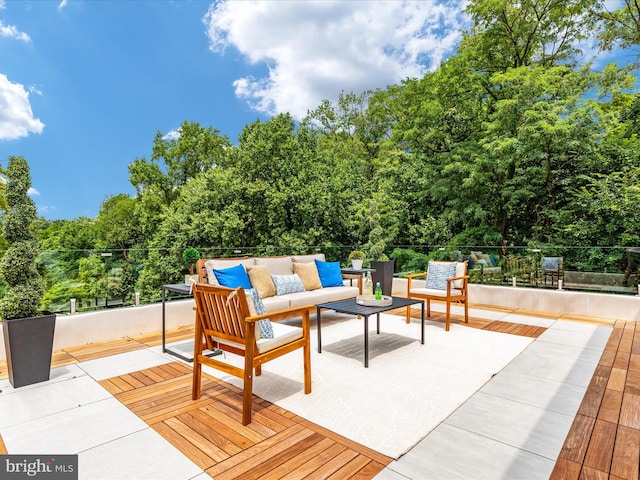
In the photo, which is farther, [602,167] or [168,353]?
[602,167]

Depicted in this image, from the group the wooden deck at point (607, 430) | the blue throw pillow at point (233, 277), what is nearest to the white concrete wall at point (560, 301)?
the wooden deck at point (607, 430)

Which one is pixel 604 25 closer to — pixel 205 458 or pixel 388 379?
pixel 388 379

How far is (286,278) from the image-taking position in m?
4.57

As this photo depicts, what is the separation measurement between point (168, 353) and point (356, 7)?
11.8 m

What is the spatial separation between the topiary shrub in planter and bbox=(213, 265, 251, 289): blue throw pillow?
143cm

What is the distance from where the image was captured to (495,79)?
9.80m

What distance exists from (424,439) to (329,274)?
10.6 feet

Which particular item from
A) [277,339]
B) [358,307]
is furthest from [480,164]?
[277,339]

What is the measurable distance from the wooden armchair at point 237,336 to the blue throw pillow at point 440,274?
9.60ft

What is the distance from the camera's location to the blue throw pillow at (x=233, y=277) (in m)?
3.76

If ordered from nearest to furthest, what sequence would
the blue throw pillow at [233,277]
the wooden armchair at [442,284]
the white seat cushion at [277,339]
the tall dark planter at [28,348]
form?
1. the white seat cushion at [277,339]
2. the tall dark planter at [28,348]
3. the blue throw pillow at [233,277]
4. the wooden armchair at [442,284]

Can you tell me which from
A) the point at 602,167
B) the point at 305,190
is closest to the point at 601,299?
the point at 602,167

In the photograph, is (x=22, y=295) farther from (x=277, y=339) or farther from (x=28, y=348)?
(x=277, y=339)

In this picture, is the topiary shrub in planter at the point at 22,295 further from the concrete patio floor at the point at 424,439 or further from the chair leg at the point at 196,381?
the chair leg at the point at 196,381
